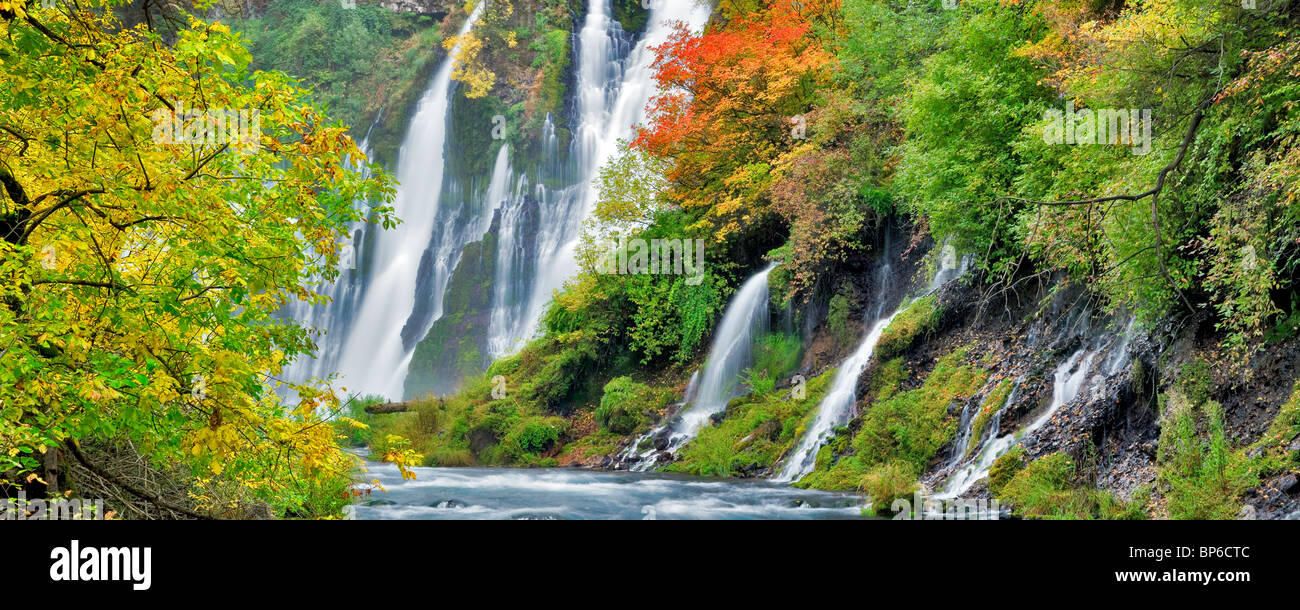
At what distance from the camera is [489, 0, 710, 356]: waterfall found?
111ft

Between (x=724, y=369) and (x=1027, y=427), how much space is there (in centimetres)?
956

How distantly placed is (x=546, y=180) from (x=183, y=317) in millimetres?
33860

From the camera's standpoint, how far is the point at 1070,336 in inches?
443

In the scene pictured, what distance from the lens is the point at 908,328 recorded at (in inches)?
580

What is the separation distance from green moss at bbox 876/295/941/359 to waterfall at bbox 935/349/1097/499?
3.79m

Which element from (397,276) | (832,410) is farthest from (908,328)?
(397,276)

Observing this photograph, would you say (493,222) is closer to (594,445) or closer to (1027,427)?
(594,445)

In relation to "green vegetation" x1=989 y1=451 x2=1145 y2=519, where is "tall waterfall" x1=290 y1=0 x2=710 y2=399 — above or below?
above

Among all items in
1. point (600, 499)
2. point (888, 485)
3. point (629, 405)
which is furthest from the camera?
point (629, 405)

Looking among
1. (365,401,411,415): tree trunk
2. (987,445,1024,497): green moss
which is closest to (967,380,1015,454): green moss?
(987,445,1024,497): green moss

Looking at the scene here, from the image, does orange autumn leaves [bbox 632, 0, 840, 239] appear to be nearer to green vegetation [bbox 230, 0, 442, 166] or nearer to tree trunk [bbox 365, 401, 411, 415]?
tree trunk [bbox 365, 401, 411, 415]

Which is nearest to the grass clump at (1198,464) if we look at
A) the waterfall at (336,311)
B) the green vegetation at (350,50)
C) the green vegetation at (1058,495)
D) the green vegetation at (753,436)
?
the green vegetation at (1058,495)
